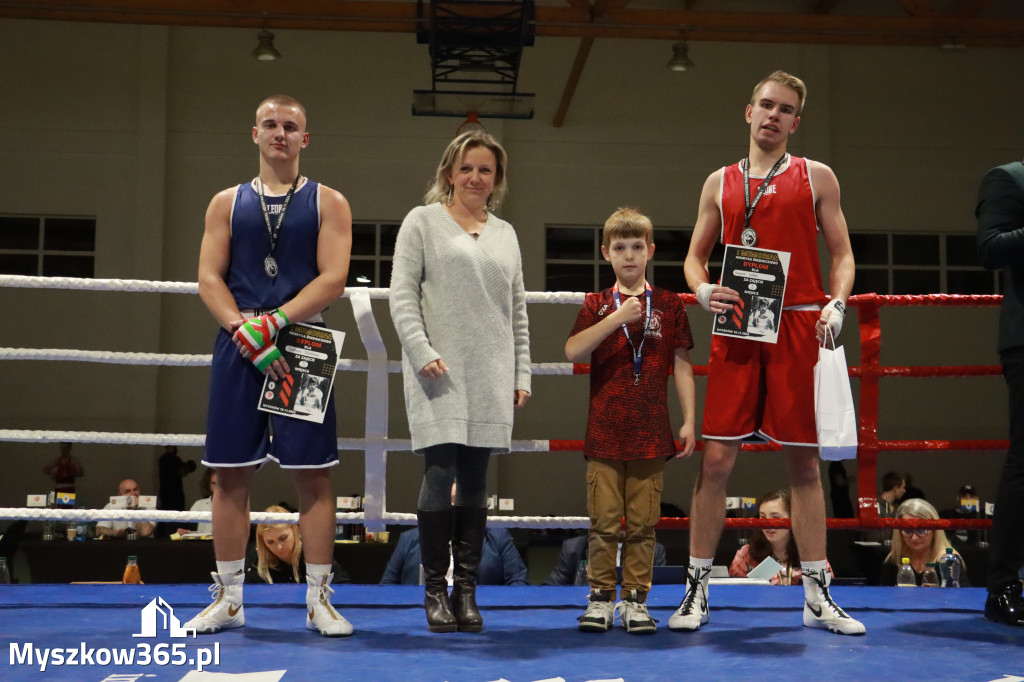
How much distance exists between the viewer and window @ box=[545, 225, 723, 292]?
11.9 m

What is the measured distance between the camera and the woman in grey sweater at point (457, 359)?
8.77 ft

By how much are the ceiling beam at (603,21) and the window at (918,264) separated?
261cm

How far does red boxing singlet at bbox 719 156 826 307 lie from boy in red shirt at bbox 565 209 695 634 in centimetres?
29

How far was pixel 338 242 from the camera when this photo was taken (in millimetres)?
2795

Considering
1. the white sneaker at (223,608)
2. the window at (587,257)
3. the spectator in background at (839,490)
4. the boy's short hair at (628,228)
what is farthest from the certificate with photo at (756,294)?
the window at (587,257)

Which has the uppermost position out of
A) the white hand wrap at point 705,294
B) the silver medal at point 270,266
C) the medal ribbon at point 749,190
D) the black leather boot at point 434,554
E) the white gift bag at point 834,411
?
the medal ribbon at point 749,190

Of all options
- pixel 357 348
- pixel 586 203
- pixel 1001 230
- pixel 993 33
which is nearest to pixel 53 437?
pixel 1001 230

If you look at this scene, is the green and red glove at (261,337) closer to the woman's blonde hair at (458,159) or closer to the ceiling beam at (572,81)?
the woman's blonde hair at (458,159)

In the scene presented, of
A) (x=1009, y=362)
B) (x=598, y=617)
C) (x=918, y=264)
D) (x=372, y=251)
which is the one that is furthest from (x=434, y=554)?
(x=918, y=264)

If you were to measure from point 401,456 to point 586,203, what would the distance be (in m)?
3.85

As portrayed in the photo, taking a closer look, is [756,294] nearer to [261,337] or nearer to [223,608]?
[261,337]

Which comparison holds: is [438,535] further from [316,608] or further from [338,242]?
[338,242]

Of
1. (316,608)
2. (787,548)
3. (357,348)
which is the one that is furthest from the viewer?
(357,348)

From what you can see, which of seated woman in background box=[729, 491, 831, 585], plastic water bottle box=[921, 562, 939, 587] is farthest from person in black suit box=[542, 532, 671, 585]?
plastic water bottle box=[921, 562, 939, 587]
